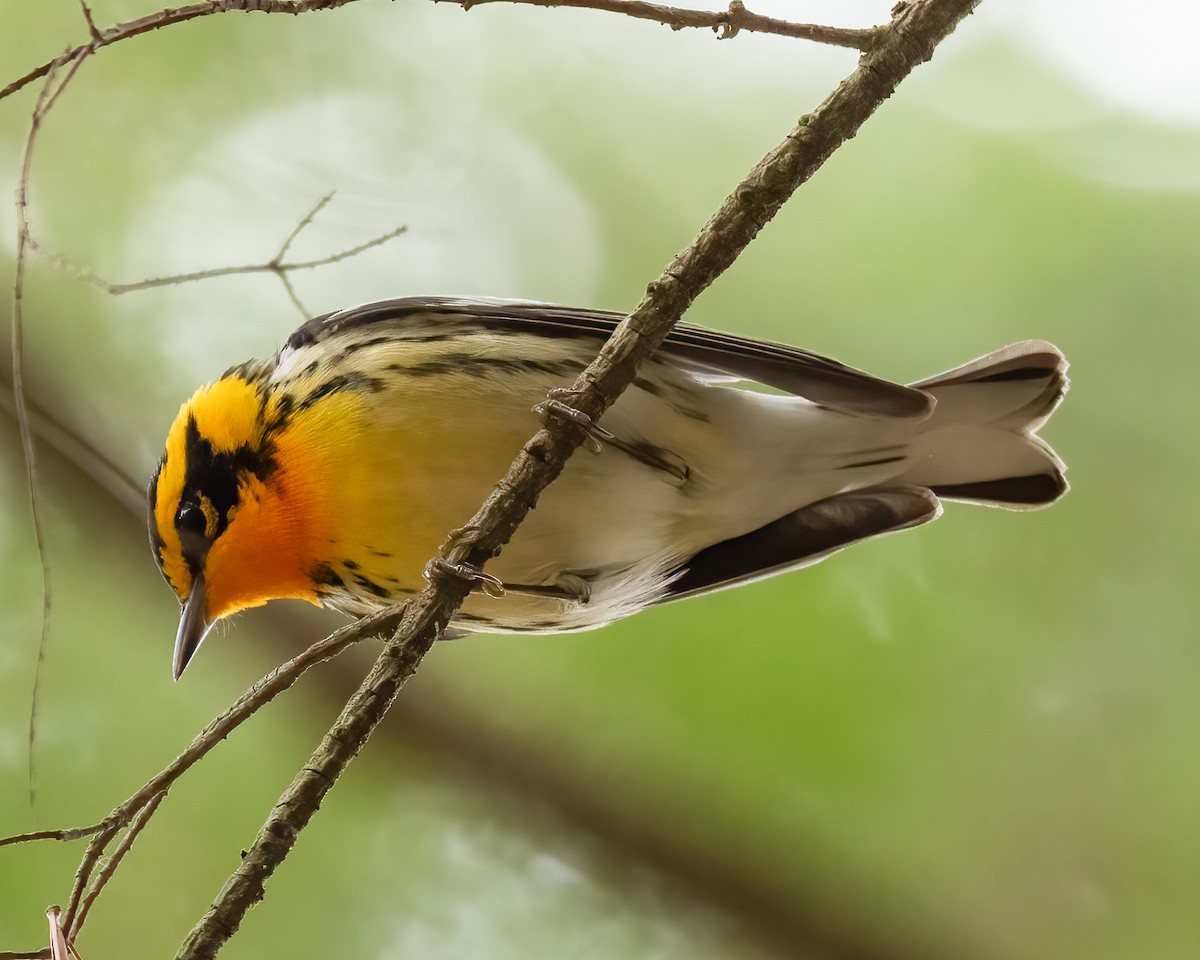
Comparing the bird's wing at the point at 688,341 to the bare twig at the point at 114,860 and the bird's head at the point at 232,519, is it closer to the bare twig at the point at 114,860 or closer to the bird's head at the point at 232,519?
the bird's head at the point at 232,519

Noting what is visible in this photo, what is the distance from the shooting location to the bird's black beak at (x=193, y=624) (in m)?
2.06

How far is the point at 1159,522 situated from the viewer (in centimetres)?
269

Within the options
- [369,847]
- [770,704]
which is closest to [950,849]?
[770,704]

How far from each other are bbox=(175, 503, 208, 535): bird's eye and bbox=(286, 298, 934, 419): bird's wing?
1.36 feet

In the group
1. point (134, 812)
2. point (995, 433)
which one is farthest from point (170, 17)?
point (995, 433)

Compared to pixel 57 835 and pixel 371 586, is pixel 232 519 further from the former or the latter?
pixel 57 835

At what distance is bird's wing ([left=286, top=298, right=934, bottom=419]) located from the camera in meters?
2.04

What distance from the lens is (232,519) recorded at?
6.95 ft

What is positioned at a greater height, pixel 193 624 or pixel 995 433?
pixel 995 433

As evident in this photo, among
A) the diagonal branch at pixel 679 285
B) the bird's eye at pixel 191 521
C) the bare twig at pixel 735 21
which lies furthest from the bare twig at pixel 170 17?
the bird's eye at pixel 191 521

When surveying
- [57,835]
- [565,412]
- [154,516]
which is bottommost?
[57,835]

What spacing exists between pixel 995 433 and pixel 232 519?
Result: 4.94ft

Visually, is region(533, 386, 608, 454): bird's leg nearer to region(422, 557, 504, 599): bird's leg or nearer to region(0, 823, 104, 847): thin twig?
region(422, 557, 504, 599): bird's leg

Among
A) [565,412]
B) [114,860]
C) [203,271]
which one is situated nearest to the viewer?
[114,860]
